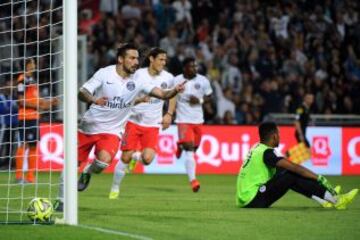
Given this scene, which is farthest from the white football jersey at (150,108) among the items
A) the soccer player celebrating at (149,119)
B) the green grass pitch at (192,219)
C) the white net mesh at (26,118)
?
the white net mesh at (26,118)

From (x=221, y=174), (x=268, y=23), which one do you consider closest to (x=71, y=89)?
(x=221, y=174)

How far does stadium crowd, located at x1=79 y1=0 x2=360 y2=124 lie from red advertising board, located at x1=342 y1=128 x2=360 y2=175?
80.5 inches

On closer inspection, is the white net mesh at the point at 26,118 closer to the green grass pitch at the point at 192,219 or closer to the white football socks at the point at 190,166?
the green grass pitch at the point at 192,219

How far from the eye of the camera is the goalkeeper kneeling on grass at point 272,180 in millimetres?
12078

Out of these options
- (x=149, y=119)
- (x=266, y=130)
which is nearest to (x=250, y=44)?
(x=149, y=119)

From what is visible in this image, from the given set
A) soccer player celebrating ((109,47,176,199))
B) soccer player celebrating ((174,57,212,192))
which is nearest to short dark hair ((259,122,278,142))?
soccer player celebrating ((109,47,176,199))

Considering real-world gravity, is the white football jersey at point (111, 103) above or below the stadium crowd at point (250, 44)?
below

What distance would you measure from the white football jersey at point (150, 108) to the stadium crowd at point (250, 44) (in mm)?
8173

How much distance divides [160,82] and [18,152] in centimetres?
454

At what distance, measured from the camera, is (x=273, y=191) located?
12.3 m

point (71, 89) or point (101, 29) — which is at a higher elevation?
point (101, 29)

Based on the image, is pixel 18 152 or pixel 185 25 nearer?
pixel 18 152

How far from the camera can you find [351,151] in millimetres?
24891

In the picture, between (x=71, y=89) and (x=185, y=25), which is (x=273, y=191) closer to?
(x=71, y=89)
